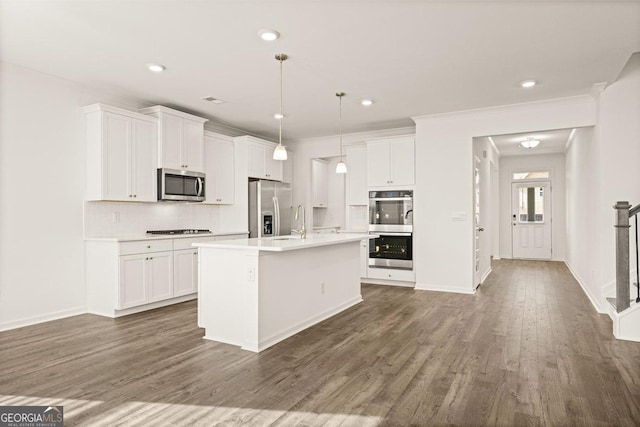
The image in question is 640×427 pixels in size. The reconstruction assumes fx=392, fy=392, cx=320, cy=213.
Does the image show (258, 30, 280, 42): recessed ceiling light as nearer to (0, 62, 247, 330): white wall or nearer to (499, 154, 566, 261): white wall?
(0, 62, 247, 330): white wall

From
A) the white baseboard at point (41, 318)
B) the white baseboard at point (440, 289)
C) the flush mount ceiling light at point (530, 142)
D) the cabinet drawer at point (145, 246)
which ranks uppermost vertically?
the flush mount ceiling light at point (530, 142)

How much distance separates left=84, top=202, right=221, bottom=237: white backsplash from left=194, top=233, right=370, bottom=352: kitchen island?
74.0 inches

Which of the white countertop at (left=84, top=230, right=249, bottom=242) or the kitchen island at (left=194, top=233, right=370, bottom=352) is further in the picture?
the white countertop at (left=84, top=230, right=249, bottom=242)

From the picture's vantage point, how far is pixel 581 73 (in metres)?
4.22

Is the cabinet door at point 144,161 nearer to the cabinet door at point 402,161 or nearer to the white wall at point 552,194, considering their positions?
the cabinet door at point 402,161

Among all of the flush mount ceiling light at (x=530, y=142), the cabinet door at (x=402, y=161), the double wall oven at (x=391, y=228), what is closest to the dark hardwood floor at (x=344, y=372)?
the double wall oven at (x=391, y=228)

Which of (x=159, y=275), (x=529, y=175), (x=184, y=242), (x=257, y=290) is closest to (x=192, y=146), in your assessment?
(x=184, y=242)

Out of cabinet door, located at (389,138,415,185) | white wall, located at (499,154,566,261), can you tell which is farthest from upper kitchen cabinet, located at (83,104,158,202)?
white wall, located at (499,154,566,261)

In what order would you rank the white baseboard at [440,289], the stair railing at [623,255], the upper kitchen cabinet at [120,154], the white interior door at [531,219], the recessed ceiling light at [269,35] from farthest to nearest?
the white interior door at [531,219]
the white baseboard at [440,289]
the upper kitchen cabinet at [120,154]
the stair railing at [623,255]
the recessed ceiling light at [269,35]

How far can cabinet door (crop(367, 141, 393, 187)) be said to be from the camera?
6562mm

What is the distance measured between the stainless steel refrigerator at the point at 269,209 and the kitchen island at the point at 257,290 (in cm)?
256

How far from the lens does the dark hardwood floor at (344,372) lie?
90.9 inches

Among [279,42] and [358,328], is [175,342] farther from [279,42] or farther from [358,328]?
[279,42]

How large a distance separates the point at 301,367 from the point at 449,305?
2.77 metres
